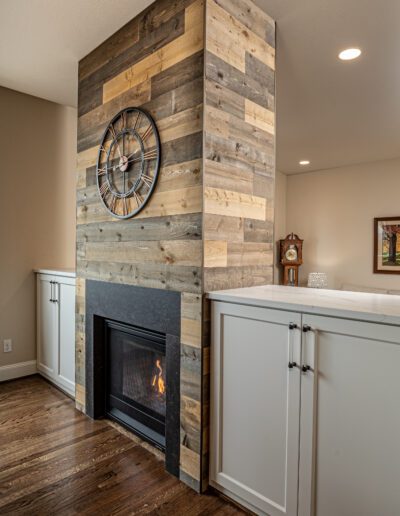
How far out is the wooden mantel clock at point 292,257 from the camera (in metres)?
6.26

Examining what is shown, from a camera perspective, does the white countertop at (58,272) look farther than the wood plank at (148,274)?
Yes

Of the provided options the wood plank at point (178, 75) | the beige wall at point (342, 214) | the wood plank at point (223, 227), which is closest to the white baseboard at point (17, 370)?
the wood plank at point (223, 227)

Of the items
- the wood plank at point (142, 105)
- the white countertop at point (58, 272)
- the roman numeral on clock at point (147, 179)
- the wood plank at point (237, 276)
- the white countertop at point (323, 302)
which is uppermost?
the wood plank at point (142, 105)

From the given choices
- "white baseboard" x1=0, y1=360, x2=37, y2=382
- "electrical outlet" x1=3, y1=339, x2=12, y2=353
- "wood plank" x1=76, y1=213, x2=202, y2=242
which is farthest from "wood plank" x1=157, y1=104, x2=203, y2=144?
"white baseboard" x1=0, y1=360, x2=37, y2=382

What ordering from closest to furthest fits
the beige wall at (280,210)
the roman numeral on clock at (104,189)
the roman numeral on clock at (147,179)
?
the roman numeral on clock at (147,179) → the roman numeral on clock at (104,189) → the beige wall at (280,210)

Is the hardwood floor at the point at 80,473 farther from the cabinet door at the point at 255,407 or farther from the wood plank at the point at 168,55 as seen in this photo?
the wood plank at the point at 168,55

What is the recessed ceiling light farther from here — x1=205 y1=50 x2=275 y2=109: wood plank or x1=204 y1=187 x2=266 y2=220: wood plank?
x1=204 y1=187 x2=266 y2=220: wood plank

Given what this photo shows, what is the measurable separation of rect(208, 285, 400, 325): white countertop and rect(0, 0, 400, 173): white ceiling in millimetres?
1610

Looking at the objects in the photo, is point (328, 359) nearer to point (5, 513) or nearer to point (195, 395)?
point (195, 395)

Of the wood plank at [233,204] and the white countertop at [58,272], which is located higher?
the wood plank at [233,204]

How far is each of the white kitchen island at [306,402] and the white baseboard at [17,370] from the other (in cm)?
229

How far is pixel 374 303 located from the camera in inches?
61.8

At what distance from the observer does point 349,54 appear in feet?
8.56

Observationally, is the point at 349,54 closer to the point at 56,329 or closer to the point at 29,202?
the point at 29,202
